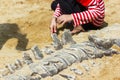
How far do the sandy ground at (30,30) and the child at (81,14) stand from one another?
0.47 ft

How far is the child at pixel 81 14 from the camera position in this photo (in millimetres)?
4176

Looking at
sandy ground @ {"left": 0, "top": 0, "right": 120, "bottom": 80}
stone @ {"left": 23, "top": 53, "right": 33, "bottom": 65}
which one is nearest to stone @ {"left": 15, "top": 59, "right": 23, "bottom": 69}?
stone @ {"left": 23, "top": 53, "right": 33, "bottom": 65}

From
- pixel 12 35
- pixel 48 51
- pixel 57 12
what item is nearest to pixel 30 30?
pixel 12 35

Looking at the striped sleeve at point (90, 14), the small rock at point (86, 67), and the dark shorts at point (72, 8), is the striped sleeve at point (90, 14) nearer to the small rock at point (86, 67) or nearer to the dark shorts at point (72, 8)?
the dark shorts at point (72, 8)

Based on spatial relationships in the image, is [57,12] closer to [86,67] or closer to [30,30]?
[30,30]

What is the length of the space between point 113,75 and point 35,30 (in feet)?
5.27

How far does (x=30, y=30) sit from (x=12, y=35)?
Answer: 0.74 ft

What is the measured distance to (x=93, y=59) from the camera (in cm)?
346

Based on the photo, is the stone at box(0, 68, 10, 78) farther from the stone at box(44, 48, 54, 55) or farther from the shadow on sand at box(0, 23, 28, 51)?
the shadow on sand at box(0, 23, 28, 51)

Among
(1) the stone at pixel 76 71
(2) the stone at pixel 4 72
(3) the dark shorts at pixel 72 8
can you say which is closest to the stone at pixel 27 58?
(2) the stone at pixel 4 72

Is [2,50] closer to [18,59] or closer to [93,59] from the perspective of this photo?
[18,59]

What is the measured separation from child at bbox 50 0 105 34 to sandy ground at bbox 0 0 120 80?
14 centimetres

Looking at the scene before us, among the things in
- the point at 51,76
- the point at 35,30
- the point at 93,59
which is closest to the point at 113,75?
the point at 93,59

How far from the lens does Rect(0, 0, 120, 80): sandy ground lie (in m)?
3.33
